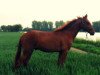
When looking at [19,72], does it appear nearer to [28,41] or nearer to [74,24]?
[28,41]

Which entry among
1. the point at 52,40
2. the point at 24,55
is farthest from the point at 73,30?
the point at 24,55

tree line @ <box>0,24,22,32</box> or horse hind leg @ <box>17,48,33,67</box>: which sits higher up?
horse hind leg @ <box>17,48,33,67</box>

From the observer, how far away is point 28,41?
9328 millimetres

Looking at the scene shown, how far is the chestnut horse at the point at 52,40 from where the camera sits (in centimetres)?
937

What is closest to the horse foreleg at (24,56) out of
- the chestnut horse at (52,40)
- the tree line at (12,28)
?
the chestnut horse at (52,40)

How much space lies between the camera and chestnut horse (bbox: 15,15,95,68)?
937 cm

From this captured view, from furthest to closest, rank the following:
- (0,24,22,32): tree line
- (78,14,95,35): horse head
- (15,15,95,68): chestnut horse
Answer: (0,24,22,32): tree line < (78,14,95,35): horse head < (15,15,95,68): chestnut horse

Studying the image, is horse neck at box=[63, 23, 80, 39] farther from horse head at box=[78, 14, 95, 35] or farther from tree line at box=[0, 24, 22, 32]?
tree line at box=[0, 24, 22, 32]

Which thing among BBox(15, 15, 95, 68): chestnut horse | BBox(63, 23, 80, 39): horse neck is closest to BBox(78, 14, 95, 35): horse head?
BBox(15, 15, 95, 68): chestnut horse

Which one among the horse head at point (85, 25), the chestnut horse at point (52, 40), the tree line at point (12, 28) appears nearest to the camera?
the chestnut horse at point (52, 40)

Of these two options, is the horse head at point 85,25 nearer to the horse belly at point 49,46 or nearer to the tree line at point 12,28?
the horse belly at point 49,46

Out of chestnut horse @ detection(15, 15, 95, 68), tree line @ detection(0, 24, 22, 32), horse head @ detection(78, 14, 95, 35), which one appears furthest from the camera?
tree line @ detection(0, 24, 22, 32)

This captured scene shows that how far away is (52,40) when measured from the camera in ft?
31.2

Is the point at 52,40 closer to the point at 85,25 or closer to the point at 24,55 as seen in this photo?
the point at 24,55
